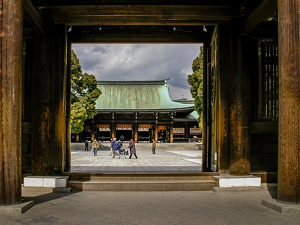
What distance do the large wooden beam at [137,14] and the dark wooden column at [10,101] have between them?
96.8 inches

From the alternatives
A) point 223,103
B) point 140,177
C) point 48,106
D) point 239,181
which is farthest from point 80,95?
point 239,181

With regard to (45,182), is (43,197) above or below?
below

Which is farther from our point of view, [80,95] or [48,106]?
[80,95]

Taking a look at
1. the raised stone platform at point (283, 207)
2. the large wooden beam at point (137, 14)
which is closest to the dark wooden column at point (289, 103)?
the raised stone platform at point (283, 207)

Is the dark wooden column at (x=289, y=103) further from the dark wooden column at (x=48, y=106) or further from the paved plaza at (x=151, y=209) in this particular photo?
Answer: the dark wooden column at (x=48, y=106)

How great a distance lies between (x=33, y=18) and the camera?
6875 millimetres

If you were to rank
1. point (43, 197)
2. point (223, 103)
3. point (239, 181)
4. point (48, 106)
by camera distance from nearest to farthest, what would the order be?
point (43, 197) → point (239, 181) → point (48, 106) → point (223, 103)

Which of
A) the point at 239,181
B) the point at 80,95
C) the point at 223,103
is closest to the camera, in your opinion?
the point at 239,181

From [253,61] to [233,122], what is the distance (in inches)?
70.7

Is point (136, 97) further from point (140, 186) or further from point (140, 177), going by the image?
point (140, 186)

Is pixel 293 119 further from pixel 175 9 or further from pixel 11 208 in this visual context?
pixel 11 208

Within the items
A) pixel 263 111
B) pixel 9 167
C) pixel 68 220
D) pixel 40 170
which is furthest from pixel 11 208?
pixel 263 111

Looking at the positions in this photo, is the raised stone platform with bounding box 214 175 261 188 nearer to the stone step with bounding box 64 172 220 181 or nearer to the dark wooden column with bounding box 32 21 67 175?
the stone step with bounding box 64 172 220 181

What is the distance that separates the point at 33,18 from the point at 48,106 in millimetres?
2230
